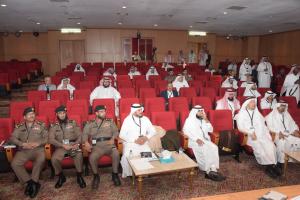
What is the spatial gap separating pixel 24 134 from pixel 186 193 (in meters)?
2.70

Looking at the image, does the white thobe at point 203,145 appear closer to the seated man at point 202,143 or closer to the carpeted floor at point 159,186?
the seated man at point 202,143

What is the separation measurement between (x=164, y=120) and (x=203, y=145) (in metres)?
0.89

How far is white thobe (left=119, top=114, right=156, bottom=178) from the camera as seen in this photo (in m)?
4.30

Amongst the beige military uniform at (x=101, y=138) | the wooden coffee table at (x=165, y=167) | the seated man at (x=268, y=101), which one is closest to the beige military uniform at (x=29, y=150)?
the beige military uniform at (x=101, y=138)

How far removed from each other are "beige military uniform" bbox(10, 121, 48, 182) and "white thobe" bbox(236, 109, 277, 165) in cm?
348

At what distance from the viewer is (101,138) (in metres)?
4.36

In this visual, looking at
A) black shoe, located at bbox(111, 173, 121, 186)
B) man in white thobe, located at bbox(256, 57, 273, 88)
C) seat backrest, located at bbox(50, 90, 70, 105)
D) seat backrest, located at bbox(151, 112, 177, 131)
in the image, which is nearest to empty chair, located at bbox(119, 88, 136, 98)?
seat backrest, located at bbox(50, 90, 70, 105)

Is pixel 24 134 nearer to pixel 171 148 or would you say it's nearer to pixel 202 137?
pixel 171 148

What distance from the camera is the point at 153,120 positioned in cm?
491

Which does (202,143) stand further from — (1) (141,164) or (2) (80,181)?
(2) (80,181)

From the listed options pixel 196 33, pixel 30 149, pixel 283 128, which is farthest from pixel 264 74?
pixel 30 149

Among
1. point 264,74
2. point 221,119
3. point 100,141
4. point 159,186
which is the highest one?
point 264,74

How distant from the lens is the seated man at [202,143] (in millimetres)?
4355

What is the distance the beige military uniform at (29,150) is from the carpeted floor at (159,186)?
288 millimetres
